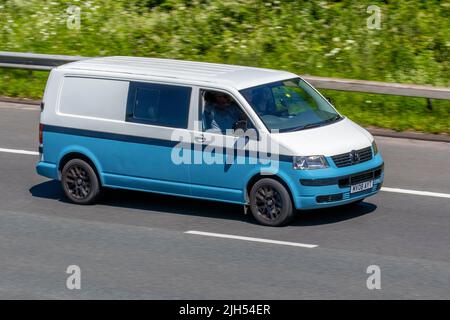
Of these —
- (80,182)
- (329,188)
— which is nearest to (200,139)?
(329,188)

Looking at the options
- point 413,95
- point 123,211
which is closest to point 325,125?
point 123,211

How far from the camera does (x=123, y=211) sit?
13.4 meters

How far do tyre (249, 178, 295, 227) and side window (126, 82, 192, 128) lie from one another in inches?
47.8

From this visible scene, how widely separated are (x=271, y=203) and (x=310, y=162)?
2.25 feet

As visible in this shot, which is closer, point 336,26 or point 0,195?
point 0,195

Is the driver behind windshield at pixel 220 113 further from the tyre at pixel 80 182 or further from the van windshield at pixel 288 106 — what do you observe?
the tyre at pixel 80 182

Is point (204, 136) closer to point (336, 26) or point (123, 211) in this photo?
point (123, 211)

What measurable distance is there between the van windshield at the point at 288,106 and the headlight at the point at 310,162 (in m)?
0.50

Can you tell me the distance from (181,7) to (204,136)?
11266mm

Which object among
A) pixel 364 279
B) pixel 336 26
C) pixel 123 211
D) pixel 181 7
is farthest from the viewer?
pixel 181 7

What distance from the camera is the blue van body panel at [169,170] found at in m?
12.3

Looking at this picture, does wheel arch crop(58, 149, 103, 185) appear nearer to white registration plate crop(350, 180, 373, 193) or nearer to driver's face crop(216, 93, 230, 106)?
driver's face crop(216, 93, 230, 106)

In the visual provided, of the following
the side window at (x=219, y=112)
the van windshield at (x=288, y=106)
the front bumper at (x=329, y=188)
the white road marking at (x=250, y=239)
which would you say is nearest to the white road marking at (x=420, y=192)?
the van windshield at (x=288, y=106)

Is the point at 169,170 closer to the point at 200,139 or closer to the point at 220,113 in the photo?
the point at 200,139
